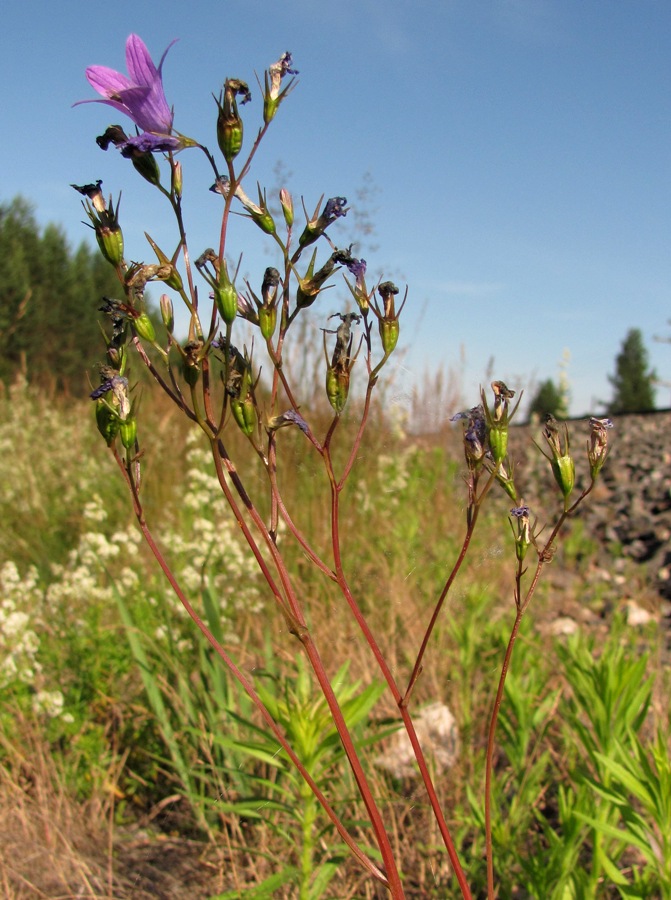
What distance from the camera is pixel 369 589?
12.2 feet

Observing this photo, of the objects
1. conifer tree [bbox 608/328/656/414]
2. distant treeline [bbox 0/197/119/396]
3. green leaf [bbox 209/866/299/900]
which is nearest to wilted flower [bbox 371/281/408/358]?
green leaf [bbox 209/866/299/900]

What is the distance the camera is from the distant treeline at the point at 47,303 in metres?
15.5

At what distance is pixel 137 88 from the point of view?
93cm

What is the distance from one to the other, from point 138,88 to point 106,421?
1.37ft

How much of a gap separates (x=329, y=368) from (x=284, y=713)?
105 centimetres

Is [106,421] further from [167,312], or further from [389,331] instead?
[389,331]

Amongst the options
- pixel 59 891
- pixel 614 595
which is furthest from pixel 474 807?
pixel 614 595

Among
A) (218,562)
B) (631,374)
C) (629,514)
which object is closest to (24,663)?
(218,562)

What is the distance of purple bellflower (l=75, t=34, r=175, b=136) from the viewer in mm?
933

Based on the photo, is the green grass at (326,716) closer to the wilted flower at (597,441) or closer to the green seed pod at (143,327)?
the wilted flower at (597,441)

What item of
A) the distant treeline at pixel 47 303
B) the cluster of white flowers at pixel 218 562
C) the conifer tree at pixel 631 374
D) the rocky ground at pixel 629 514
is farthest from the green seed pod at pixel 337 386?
the conifer tree at pixel 631 374

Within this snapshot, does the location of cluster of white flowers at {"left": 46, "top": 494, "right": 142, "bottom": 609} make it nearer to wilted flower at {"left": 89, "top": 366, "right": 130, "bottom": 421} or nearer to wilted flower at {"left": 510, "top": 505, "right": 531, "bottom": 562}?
wilted flower at {"left": 89, "top": 366, "right": 130, "bottom": 421}

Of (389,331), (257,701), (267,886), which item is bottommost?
(267,886)

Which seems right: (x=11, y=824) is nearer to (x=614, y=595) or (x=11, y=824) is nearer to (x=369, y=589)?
(x=369, y=589)
